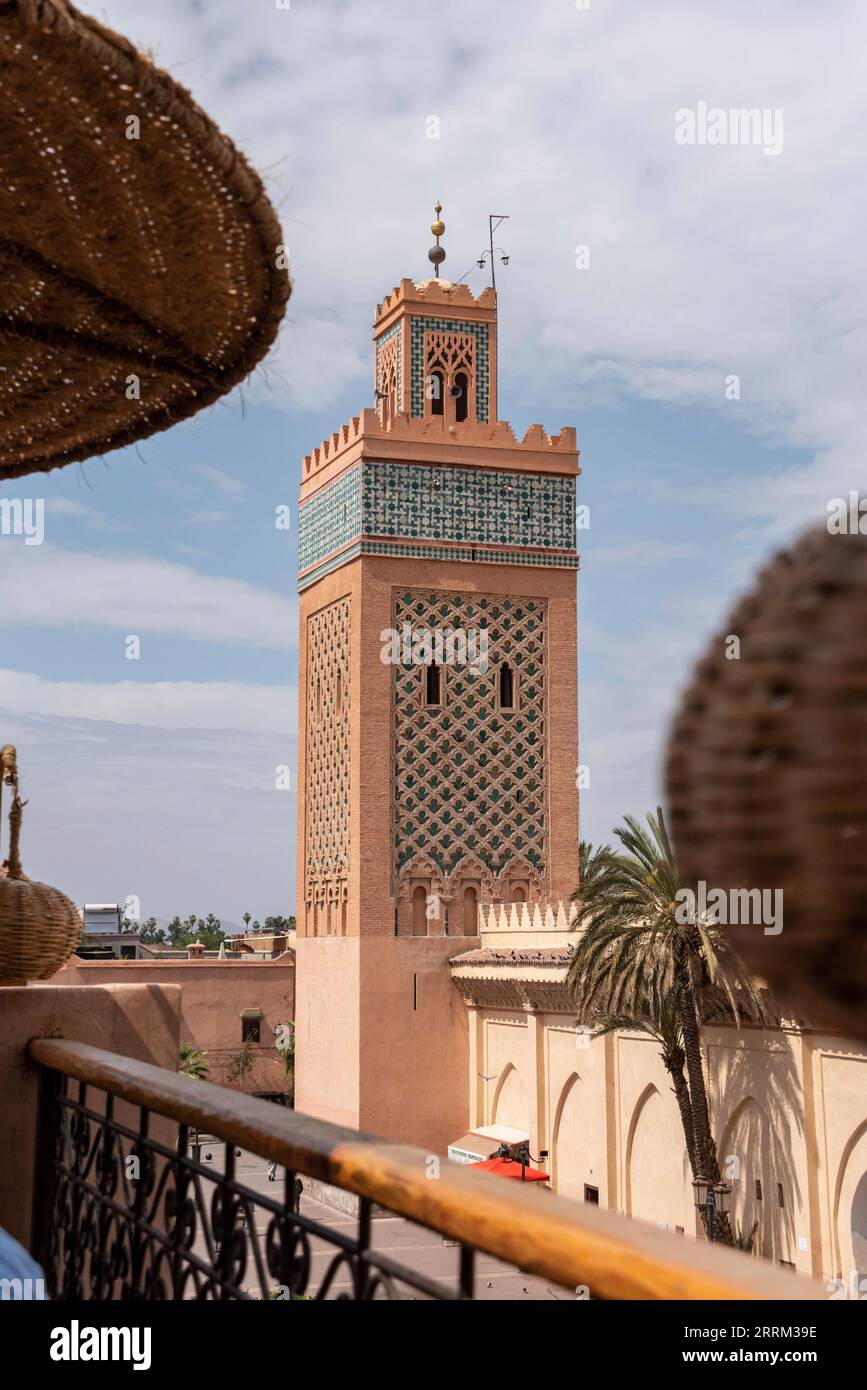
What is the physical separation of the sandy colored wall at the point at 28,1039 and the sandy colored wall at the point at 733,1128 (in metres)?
5.75

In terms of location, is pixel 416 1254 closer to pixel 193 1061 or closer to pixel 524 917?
pixel 524 917

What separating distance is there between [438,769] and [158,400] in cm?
1395

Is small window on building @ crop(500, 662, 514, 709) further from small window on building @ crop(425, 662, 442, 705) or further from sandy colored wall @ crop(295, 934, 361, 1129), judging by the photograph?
sandy colored wall @ crop(295, 934, 361, 1129)

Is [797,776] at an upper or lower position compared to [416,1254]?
upper

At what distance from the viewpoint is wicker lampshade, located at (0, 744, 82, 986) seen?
2914mm

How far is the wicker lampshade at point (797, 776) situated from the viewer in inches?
20.6

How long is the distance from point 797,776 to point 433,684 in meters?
16.2

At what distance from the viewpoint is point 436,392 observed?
17516 millimetres

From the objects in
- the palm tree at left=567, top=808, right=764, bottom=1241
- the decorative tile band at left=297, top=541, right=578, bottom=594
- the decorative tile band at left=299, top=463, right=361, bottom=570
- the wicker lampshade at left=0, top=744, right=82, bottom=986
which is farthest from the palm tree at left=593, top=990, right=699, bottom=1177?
the wicker lampshade at left=0, top=744, right=82, bottom=986

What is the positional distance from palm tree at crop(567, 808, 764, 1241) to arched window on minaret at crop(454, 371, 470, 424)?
763 centimetres

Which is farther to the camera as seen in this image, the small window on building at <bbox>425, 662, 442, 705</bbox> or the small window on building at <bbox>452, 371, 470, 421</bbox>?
the small window on building at <bbox>452, 371, 470, 421</bbox>

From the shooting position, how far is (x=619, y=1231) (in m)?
0.95

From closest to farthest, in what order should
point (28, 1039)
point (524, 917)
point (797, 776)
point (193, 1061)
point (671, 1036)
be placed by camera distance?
point (797, 776) < point (28, 1039) < point (671, 1036) < point (524, 917) < point (193, 1061)

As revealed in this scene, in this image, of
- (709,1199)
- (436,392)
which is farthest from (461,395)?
(709,1199)
